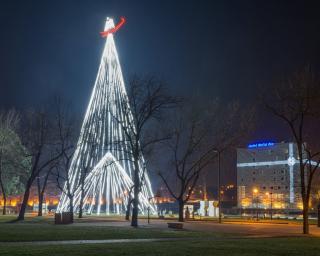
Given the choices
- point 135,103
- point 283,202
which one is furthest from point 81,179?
point 283,202

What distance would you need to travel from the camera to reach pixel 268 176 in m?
149

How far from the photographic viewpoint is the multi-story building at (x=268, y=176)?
139 metres

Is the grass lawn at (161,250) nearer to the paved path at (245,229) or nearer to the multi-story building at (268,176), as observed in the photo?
the paved path at (245,229)

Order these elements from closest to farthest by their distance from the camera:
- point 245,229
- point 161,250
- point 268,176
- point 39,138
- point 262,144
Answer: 1. point 161,250
2. point 245,229
3. point 39,138
4. point 268,176
5. point 262,144

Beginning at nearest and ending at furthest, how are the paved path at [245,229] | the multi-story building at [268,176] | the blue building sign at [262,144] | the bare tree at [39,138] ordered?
the paved path at [245,229] < the bare tree at [39,138] < the multi-story building at [268,176] < the blue building sign at [262,144]

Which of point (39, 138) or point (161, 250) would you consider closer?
point (161, 250)

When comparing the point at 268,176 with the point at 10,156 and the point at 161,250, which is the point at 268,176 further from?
the point at 161,250

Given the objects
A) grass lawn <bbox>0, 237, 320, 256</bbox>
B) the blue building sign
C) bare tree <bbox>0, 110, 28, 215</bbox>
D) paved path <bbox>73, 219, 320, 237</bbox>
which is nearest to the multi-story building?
the blue building sign

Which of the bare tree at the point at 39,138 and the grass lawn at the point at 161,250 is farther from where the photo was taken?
the bare tree at the point at 39,138

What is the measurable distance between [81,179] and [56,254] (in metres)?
43.3

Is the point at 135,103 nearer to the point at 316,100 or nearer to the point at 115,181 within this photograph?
the point at 316,100

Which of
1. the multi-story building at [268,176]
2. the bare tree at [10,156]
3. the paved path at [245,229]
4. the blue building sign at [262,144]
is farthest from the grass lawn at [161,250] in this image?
the blue building sign at [262,144]

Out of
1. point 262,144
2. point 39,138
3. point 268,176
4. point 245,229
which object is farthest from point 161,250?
point 262,144

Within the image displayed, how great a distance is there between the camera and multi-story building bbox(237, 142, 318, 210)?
139 meters
